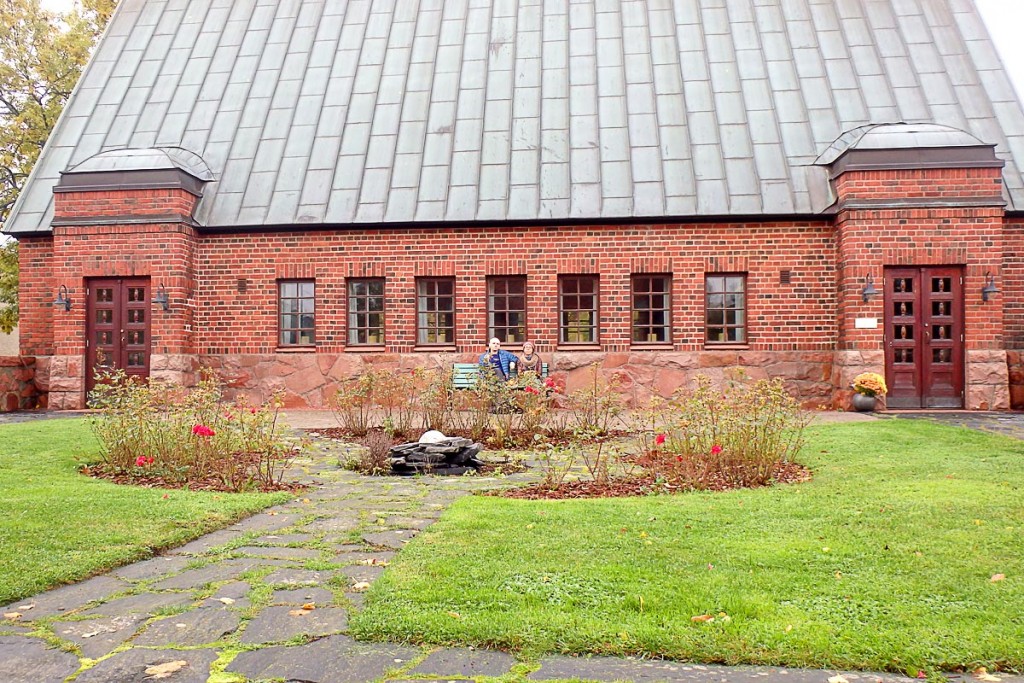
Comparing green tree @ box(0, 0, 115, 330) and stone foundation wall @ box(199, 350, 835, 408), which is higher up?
green tree @ box(0, 0, 115, 330)

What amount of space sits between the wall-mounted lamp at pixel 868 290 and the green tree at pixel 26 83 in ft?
71.9

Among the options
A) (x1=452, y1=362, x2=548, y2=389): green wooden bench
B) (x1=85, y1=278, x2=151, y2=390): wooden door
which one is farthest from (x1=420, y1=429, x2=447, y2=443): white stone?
(x1=85, y1=278, x2=151, y2=390): wooden door

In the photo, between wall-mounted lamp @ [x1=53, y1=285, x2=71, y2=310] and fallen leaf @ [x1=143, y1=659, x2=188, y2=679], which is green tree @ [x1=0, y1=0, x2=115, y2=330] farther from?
fallen leaf @ [x1=143, y1=659, x2=188, y2=679]

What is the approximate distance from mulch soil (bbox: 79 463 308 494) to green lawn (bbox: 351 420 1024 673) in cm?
204

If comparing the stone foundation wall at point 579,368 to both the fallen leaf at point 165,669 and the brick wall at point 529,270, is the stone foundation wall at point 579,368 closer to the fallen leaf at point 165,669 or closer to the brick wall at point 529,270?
the brick wall at point 529,270

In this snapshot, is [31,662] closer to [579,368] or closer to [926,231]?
[579,368]

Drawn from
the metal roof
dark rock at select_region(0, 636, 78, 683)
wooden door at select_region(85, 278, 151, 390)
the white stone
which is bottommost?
dark rock at select_region(0, 636, 78, 683)

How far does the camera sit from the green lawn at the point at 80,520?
4387 mm

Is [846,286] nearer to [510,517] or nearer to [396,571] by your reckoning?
[510,517]

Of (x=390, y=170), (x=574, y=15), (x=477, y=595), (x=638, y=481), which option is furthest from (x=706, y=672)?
(x=574, y=15)

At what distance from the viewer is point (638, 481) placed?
23.7ft

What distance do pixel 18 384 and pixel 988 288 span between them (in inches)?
683

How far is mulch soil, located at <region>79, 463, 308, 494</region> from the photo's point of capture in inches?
275

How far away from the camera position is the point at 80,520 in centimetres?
532
